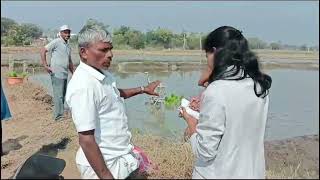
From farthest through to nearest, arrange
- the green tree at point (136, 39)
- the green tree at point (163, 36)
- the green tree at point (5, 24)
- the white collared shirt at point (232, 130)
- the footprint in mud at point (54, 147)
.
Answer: the green tree at point (163, 36) < the green tree at point (136, 39) < the green tree at point (5, 24) < the footprint in mud at point (54, 147) < the white collared shirt at point (232, 130)

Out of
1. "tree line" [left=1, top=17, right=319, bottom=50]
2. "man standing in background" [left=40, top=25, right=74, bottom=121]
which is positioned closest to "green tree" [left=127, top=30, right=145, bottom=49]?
"tree line" [left=1, top=17, right=319, bottom=50]

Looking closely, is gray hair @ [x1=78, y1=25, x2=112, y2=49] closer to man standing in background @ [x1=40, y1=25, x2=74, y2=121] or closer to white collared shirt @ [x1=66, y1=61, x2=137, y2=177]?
white collared shirt @ [x1=66, y1=61, x2=137, y2=177]

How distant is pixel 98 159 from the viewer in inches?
94.9

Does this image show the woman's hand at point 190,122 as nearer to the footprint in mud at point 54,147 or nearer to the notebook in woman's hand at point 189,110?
the notebook in woman's hand at point 189,110

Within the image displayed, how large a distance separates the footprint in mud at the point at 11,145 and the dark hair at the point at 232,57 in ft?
13.9

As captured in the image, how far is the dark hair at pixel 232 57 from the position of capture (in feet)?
7.33

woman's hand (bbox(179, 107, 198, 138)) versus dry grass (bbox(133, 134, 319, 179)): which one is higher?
woman's hand (bbox(179, 107, 198, 138))

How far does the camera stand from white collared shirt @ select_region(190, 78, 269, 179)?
2186mm

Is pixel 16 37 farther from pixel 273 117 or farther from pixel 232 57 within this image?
pixel 232 57

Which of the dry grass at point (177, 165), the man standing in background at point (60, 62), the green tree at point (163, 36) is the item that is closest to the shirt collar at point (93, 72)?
the dry grass at point (177, 165)

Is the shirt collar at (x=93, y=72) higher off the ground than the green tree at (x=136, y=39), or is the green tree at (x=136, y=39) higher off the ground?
the shirt collar at (x=93, y=72)

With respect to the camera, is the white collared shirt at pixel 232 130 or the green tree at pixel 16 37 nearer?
the white collared shirt at pixel 232 130

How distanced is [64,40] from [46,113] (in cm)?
197

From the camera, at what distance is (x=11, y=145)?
6312mm
